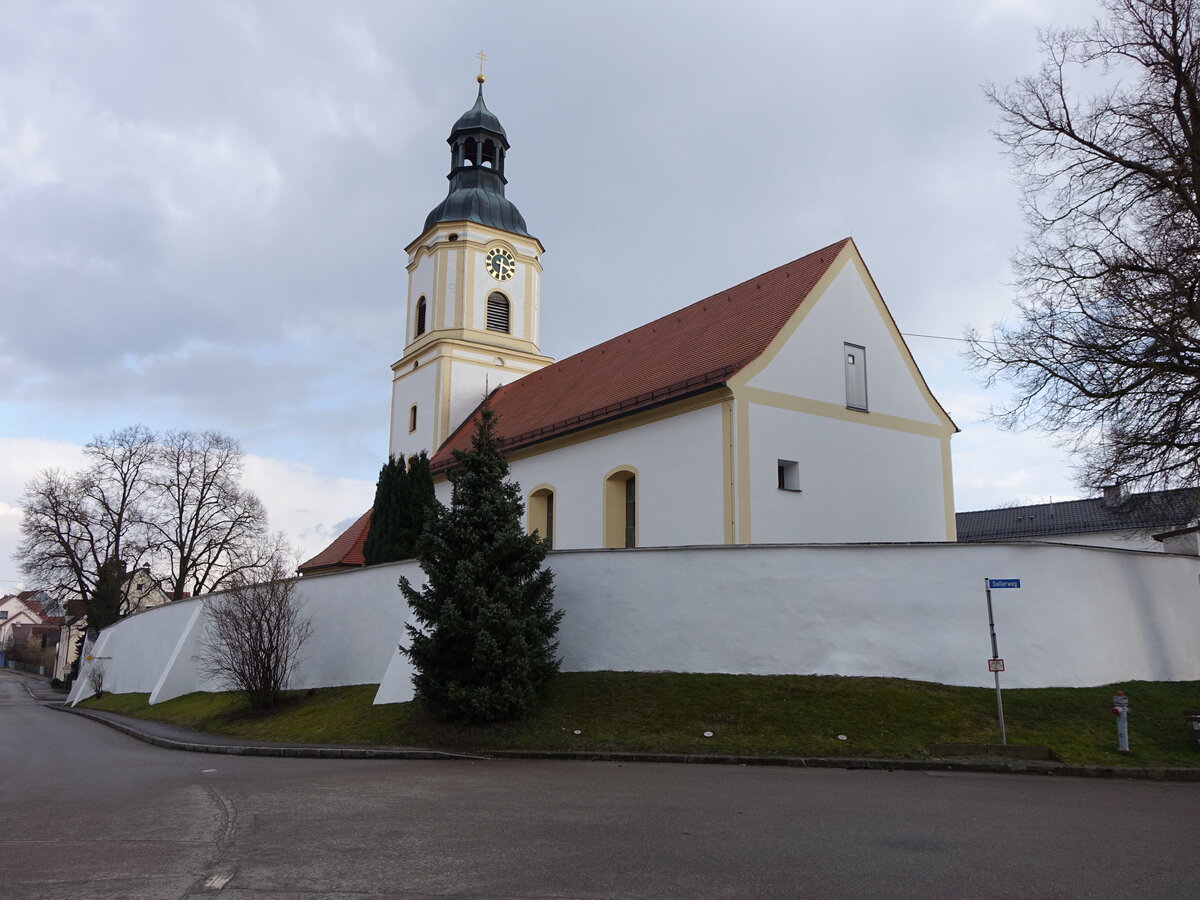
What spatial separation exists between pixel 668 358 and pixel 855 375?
4.51 m

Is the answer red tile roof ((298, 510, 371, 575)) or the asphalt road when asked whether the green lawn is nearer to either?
the asphalt road

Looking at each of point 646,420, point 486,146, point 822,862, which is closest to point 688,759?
point 822,862

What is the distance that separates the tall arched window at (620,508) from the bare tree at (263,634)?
7.13 metres

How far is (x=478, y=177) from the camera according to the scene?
3866 cm

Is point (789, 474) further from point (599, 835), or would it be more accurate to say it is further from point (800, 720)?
point (599, 835)

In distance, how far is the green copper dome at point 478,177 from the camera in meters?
37.3

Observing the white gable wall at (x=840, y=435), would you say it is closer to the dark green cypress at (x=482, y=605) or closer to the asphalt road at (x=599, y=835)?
the dark green cypress at (x=482, y=605)

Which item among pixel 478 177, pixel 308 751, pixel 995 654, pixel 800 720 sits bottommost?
pixel 308 751

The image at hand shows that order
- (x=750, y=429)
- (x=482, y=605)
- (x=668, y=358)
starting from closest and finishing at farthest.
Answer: (x=482, y=605) → (x=750, y=429) → (x=668, y=358)

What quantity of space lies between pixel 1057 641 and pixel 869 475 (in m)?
7.73

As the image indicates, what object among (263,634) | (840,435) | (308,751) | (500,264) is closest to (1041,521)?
(840,435)

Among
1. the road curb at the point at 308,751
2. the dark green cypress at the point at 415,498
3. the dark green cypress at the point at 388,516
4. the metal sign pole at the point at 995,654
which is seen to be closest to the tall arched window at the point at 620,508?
the dark green cypress at the point at 415,498

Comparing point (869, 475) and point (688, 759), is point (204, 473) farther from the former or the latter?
point (688, 759)

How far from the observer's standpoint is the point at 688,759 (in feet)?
43.2
